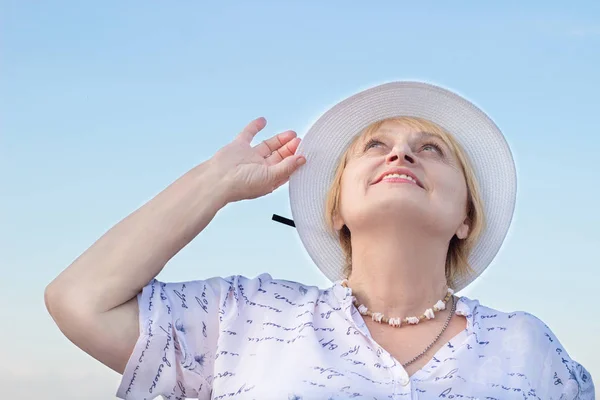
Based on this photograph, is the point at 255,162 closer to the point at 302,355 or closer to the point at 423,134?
the point at 423,134

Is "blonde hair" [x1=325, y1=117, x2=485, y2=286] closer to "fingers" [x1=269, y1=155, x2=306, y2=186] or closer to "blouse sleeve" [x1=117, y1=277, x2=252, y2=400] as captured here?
"fingers" [x1=269, y1=155, x2=306, y2=186]

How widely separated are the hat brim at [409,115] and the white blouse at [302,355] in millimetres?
422

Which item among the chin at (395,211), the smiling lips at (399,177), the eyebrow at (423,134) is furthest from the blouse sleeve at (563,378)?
the eyebrow at (423,134)

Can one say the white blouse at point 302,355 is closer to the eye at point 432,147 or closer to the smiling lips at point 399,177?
the smiling lips at point 399,177

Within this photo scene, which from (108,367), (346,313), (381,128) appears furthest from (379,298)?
(108,367)

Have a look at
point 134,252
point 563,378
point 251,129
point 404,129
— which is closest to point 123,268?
point 134,252

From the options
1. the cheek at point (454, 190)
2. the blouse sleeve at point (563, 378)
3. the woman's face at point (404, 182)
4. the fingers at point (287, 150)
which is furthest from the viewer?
the fingers at point (287, 150)

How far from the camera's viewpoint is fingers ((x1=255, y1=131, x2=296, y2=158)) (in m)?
3.48

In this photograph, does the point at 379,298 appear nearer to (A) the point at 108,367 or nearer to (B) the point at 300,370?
(B) the point at 300,370

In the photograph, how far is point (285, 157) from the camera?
142 inches

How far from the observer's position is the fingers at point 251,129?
3.46m

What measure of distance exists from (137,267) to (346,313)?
73 cm

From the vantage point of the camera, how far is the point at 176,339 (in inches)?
121

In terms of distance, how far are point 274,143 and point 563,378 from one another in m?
1.34
